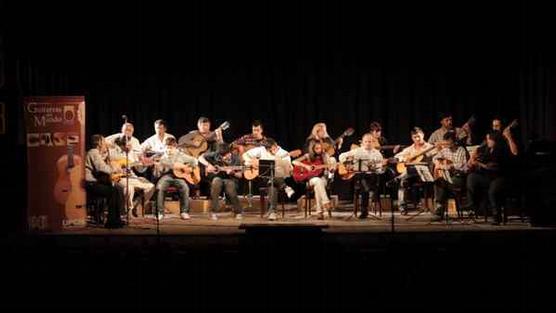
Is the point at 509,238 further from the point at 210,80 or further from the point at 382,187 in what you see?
the point at 210,80

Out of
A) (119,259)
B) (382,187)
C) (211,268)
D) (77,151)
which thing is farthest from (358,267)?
(382,187)

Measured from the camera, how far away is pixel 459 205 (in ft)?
43.4

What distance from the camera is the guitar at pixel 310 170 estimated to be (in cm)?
1386

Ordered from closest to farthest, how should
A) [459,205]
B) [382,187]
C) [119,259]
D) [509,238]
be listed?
[119,259] → [509,238] → [459,205] → [382,187]

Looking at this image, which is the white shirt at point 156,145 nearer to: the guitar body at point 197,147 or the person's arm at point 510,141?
the guitar body at point 197,147

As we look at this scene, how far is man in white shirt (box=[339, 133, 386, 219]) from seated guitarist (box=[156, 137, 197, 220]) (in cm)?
257

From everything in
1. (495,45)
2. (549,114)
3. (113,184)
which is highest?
(495,45)

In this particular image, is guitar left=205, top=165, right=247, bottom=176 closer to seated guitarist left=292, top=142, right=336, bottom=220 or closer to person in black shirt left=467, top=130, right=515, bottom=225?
seated guitarist left=292, top=142, right=336, bottom=220

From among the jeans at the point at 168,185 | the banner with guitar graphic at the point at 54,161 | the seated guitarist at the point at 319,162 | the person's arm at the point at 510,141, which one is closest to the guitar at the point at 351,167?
the seated guitarist at the point at 319,162

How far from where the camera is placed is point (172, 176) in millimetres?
13664

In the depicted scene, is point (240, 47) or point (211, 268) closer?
point (211, 268)

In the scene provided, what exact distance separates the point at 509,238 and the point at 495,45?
5.94m

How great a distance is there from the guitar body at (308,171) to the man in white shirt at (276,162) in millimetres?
123

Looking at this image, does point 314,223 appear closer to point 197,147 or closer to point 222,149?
point 222,149
